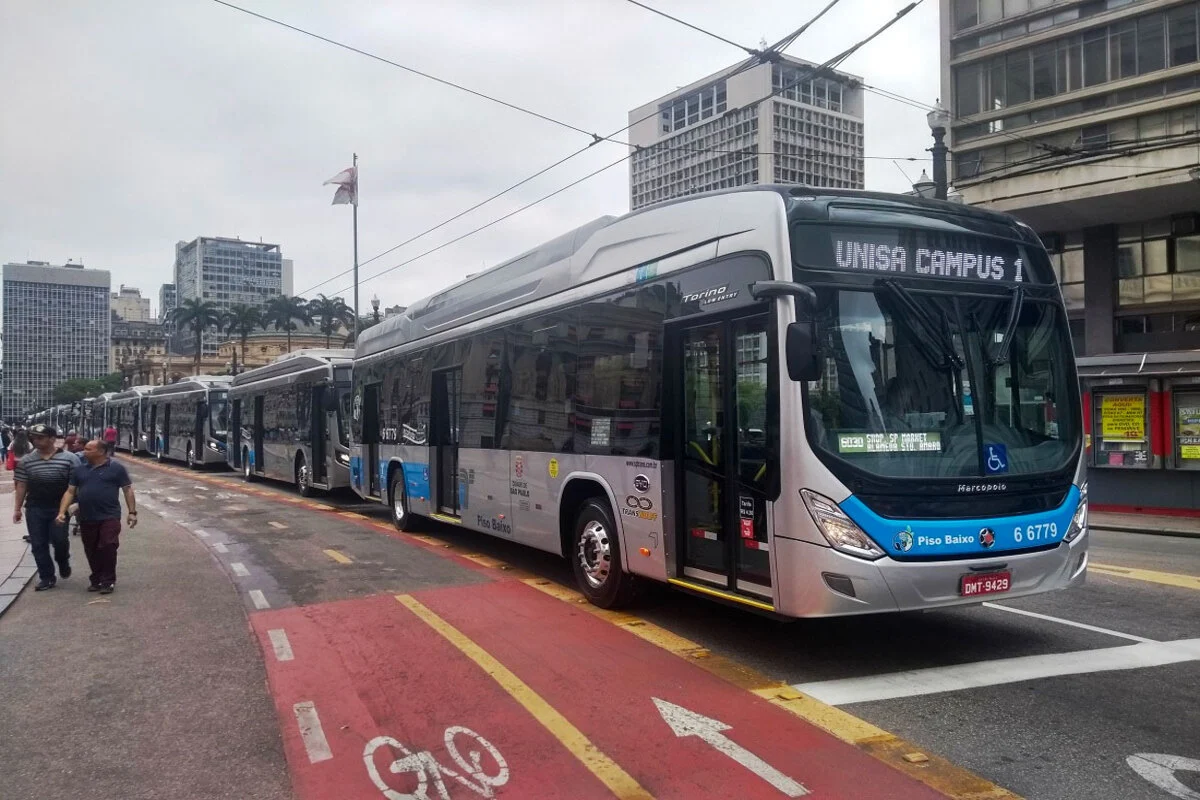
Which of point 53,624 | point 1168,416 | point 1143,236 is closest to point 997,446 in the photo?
point 53,624

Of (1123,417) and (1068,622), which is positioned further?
(1123,417)

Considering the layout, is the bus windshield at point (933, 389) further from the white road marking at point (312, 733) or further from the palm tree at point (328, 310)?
the palm tree at point (328, 310)

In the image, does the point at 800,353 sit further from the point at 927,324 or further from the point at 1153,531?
the point at 1153,531

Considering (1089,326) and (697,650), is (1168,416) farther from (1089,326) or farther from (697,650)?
(697,650)

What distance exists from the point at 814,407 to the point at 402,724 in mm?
3178

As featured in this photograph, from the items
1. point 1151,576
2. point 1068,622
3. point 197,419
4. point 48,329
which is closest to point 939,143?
point 1151,576

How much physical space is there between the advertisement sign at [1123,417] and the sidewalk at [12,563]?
64.8 ft

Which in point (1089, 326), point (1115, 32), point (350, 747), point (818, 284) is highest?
point (1115, 32)

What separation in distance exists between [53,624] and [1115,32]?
37.1m

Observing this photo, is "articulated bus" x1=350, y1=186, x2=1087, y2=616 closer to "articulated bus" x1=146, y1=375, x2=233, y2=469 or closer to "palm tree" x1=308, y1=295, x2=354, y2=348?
"articulated bus" x1=146, y1=375, x2=233, y2=469

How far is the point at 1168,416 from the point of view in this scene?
63.2 feet

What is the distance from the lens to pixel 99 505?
375 inches

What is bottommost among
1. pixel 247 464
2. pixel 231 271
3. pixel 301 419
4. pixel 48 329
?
pixel 247 464

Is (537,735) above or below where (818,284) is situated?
below
